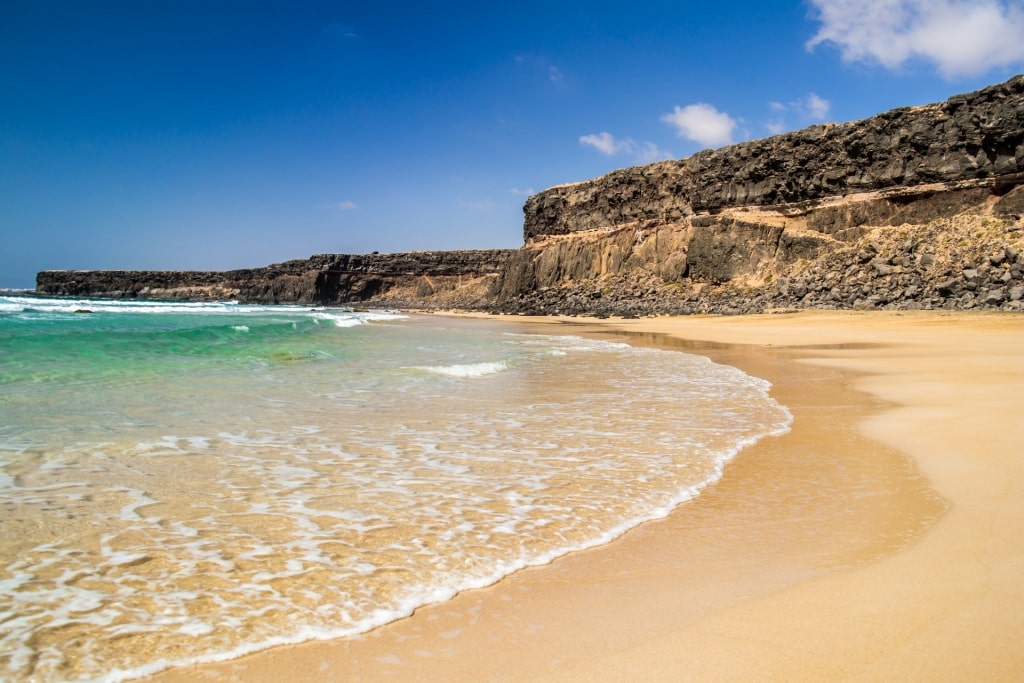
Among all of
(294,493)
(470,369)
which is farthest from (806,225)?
(294,493)

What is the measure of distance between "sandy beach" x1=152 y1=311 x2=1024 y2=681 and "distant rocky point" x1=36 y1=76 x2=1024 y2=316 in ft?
76.3

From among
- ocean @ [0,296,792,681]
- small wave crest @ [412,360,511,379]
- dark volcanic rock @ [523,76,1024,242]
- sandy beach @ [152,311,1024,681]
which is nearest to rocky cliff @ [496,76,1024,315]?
dark volcanic rock @ [523,76,1024,242]

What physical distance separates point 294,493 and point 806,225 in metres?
37.7

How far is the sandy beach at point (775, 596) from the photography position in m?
2.15

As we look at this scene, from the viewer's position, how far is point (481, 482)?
179 inches

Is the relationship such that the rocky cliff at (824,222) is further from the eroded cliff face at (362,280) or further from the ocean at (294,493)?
the eroded cliff face at (362,280)

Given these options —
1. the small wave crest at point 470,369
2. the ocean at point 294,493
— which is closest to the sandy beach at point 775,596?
the ocean at point 294,493

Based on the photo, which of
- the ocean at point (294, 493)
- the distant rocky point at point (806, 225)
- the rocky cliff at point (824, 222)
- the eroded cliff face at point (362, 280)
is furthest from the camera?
the eroded cliff face at point (362, 280)

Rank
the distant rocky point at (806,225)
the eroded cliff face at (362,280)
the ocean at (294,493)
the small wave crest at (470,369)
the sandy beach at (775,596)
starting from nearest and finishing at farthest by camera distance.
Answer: the sandy beach at (775,596)
the ocean at (294,493)
the small wave crest at (470,369)
the distant rocky point at (806,225)
the eroded cliff face at (362,280)

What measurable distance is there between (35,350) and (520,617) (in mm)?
16228

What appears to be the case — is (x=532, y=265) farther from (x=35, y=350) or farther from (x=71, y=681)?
(x=71, y=681)

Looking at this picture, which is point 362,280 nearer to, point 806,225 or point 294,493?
point 806,225

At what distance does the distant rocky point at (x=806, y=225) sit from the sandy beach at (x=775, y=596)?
23.2 metres

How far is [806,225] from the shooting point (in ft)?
119
